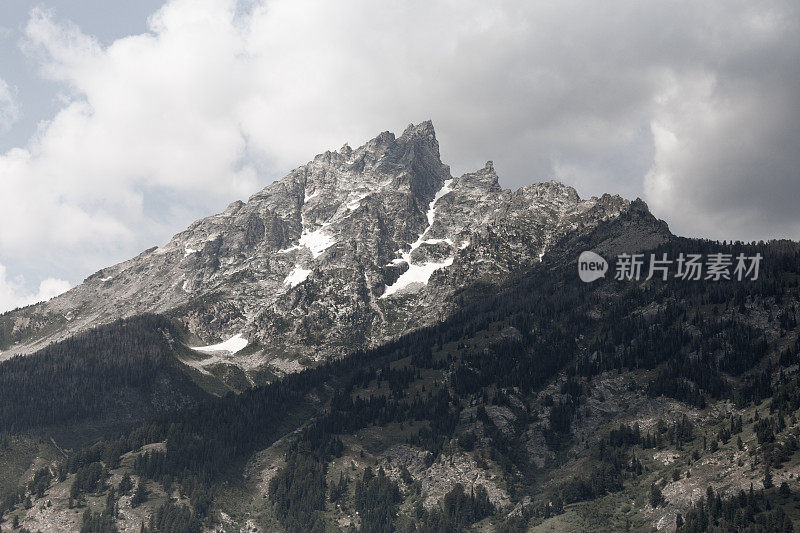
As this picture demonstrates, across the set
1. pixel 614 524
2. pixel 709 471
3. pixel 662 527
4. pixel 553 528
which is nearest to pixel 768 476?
pixel 709 471

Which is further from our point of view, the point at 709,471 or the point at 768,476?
the point at 709,471

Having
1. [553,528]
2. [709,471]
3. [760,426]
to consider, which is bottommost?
[553,528]

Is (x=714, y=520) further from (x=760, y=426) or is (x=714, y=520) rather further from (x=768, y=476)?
(x=760, y=426)

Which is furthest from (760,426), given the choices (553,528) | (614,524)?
(553,528)

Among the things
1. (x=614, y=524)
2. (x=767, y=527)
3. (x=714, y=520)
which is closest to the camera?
(x=767, y=527)

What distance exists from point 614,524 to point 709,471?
112 feet

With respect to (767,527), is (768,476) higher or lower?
higher

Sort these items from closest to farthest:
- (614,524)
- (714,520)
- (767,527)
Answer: (767,527) < (714,520) < (614,524)

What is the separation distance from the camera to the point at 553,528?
200 m

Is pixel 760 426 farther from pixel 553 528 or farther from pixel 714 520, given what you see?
pixel 553 528

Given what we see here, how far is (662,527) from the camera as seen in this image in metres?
181

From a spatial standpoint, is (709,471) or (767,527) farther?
(709,471)

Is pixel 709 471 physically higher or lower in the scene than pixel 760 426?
lower

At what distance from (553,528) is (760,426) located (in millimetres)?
74143
